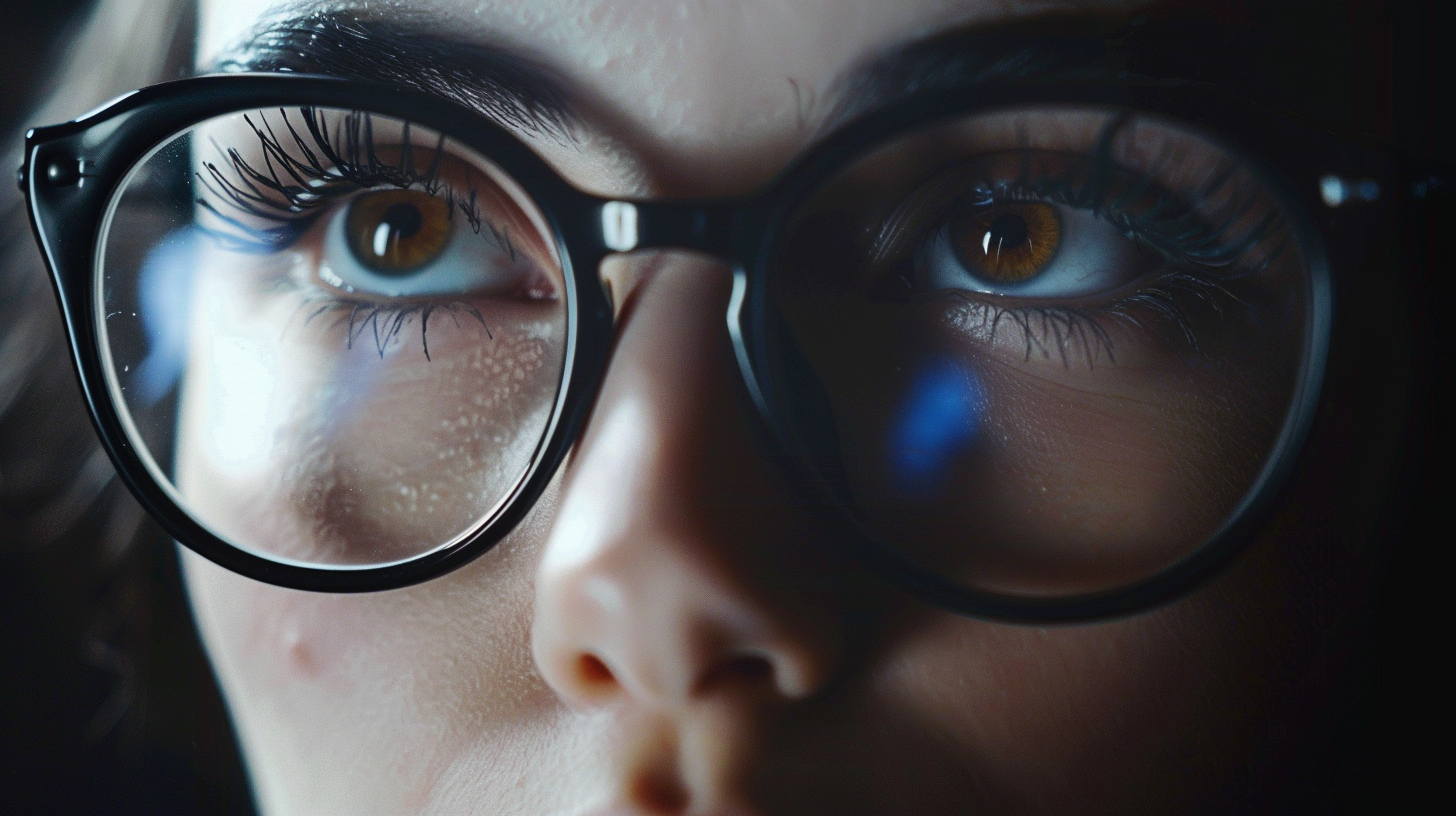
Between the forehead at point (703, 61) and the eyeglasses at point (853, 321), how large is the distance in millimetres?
17

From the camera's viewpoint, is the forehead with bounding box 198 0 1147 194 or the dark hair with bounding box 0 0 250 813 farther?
the dark hair with bounding box 0 0 250 813

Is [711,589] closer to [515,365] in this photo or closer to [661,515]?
[661,515]

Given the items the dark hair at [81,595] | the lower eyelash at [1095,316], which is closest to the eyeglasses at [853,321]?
the lower eyelash at [1095,316]

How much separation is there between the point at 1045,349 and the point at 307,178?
1.07 feet

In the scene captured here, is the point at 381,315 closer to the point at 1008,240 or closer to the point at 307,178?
the point at 307,178

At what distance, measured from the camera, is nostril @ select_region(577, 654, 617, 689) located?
295mm

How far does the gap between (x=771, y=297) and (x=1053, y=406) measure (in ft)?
0.38

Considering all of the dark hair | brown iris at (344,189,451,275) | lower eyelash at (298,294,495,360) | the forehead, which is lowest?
the dark hair

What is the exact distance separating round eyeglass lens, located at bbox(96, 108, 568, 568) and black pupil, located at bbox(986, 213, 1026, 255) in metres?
0.17

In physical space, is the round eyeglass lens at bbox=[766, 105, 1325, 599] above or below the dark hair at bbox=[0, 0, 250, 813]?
above

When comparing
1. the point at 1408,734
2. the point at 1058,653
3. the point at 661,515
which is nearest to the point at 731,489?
the point at 661,515

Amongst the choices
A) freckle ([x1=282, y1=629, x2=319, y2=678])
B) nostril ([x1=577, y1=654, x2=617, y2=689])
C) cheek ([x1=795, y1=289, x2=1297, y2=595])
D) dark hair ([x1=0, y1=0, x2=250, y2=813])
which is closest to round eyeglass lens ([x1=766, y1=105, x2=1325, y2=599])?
cheek ([x1=795, y1=289, x2=1297, y2=595])

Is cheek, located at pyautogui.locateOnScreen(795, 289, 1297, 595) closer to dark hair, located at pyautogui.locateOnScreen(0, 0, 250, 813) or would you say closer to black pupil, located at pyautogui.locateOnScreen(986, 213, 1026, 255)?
black pupil, located at pyautogui.locateOnScreen(986, 213, 1026, 255)

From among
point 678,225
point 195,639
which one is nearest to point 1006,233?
point 678,225
